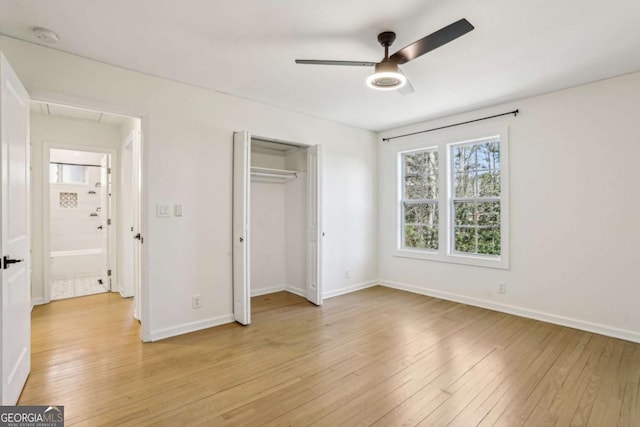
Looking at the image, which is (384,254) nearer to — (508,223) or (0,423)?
(508,223)

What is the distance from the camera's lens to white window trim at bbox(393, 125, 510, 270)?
392 cm

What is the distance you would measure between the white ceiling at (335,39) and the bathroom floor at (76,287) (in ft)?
12.1

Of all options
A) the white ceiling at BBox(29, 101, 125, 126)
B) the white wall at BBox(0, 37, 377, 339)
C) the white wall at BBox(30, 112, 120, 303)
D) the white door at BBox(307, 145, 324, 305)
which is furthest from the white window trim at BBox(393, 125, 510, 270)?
the white wall at BBox(30, 112, 120, 303)

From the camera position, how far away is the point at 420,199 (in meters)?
4.93

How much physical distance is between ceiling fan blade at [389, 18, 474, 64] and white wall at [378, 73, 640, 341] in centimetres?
235

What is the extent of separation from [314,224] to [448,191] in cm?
201

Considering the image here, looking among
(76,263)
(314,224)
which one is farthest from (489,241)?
(76,263)

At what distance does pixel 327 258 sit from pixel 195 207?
2.10 metres

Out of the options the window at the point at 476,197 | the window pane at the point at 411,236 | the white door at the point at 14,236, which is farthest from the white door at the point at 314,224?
the white door at the point at 14,236

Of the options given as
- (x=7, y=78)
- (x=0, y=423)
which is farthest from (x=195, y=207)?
(x=0, y=423)

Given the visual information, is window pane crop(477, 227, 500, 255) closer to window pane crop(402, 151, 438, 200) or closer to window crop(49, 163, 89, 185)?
window pane crop(402, 151, 438, 200)

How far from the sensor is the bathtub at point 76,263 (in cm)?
582

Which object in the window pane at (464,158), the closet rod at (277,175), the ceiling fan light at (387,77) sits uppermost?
the ceiling fan light at (387,77)

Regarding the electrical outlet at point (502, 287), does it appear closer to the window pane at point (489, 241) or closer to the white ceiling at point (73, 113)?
the window pane at point (489, 241)
